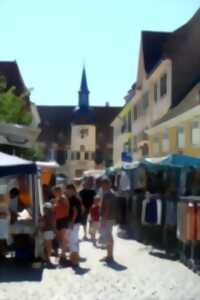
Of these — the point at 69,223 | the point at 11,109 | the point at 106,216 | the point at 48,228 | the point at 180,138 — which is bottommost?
the point at 48,228

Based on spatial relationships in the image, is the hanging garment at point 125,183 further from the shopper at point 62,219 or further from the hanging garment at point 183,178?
the shopper at point 62,219

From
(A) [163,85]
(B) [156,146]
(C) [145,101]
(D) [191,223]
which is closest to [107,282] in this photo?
(D) [191,223]

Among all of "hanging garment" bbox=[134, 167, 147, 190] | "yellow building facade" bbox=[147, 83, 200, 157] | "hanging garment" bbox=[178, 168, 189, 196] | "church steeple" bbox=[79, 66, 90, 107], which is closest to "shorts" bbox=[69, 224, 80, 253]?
"hanging garment" bbox=[178, 168, 189, 196]

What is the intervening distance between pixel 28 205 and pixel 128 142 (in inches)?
1631

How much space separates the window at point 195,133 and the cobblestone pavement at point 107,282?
17392 mm

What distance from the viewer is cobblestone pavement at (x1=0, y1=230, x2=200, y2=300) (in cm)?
970

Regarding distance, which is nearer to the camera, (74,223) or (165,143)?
(74,223)

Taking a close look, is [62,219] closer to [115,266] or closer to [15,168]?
[115,266]

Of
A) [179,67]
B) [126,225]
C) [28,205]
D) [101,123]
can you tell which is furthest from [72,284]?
[101,123]

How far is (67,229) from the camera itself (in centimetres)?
1370

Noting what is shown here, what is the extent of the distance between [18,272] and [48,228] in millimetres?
1700

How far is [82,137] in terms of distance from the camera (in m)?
101

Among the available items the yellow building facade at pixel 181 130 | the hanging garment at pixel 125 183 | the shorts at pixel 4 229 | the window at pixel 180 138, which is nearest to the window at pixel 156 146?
the yellow building facade at pixel 181 130

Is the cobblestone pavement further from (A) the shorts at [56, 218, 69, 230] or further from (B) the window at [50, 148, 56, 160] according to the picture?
(B) the window at [50, 148, 56, 160]
